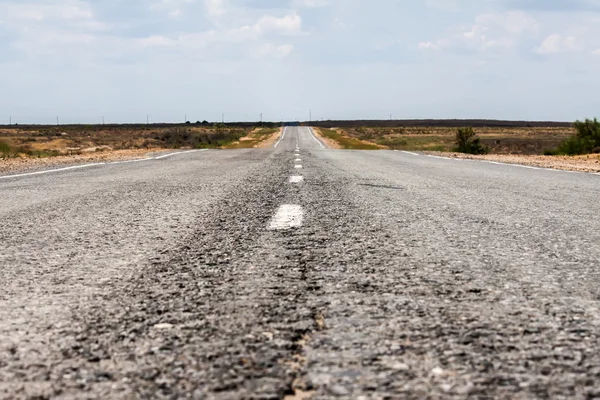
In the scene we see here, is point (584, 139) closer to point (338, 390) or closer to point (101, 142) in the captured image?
point (338, 390)

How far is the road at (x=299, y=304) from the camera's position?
Answer: 6.38 ft

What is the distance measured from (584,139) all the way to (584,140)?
119 millimetres

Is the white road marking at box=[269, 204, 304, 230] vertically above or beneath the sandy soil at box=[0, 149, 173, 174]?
above

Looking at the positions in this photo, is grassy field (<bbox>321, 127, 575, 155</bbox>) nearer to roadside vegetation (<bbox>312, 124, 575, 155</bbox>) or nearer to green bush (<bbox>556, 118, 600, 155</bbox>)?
roadside vegetation (<bbox>312, 124, 575, 155</bbox>)

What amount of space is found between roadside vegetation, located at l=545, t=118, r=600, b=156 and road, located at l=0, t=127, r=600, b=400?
98.4 feet

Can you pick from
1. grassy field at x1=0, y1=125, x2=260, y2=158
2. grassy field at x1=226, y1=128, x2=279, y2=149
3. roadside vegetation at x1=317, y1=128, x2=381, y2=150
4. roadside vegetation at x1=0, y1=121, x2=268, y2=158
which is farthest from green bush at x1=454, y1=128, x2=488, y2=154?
roadside vegetation at x1=0, y1=121, x2=268, y2=158

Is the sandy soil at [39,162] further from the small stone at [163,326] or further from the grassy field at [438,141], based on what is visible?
the grassy field at [438,141]

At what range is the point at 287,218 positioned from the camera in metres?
5.34

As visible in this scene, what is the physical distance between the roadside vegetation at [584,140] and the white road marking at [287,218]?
3057 cm

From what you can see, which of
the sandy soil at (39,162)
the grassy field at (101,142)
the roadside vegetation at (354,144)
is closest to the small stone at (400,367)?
the sandy soil at (39,162)

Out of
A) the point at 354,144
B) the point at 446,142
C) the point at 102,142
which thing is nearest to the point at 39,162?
the point at 354,144

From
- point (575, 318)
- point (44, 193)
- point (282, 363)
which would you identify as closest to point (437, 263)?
point (575, 318)

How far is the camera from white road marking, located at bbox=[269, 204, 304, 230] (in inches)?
193

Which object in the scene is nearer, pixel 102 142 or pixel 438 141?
pixel 102 142
